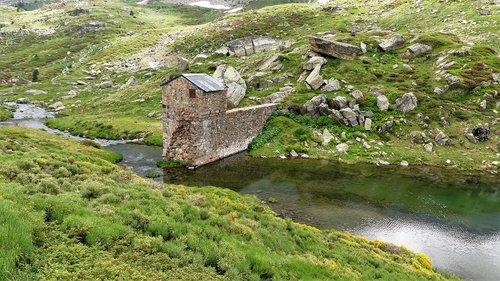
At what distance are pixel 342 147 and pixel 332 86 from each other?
49.4 feet

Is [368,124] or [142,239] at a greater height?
[142,239]

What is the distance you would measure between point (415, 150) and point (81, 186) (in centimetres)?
4677

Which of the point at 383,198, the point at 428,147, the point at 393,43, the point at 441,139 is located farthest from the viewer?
the point at 393,43

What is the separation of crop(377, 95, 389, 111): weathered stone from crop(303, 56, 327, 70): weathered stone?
46.2 ft

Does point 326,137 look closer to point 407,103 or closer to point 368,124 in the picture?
point 368,124

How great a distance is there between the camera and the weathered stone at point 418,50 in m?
74.6

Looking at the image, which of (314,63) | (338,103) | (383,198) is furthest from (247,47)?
(383,198)

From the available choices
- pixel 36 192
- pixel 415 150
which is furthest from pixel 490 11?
pixel 36 192

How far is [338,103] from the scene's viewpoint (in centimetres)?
6038

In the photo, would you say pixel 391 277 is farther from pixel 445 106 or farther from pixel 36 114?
pixel 36 114

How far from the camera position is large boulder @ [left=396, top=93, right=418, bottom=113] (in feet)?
197

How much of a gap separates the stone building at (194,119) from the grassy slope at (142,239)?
20543 mm

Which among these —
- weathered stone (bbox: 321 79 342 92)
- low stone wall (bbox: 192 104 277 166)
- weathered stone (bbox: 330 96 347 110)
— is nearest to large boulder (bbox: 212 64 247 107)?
low stone wall (bbox: 192 104 277 166)

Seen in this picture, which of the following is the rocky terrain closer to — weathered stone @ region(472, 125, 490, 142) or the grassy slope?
weathered stone @ region(472, 125, 490, 142)
